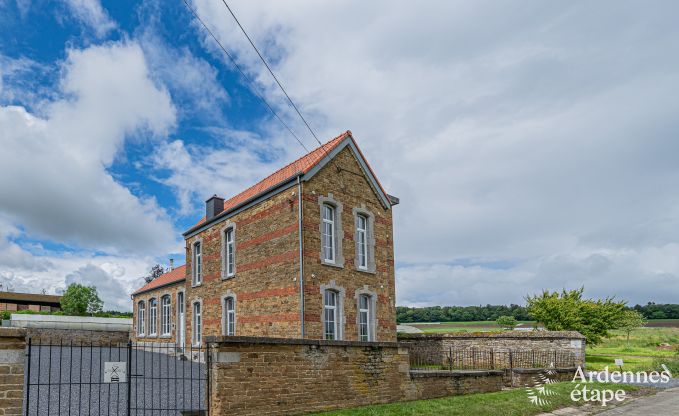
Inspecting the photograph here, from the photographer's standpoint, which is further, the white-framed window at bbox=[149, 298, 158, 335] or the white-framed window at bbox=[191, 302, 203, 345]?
the white-framed window at bbox=[149, 298, 158, 335]

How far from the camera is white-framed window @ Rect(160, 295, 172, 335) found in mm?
32375

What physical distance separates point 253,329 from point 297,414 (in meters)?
9.67

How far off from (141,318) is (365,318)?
74.8ft

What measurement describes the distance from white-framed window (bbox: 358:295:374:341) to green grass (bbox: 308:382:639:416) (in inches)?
220

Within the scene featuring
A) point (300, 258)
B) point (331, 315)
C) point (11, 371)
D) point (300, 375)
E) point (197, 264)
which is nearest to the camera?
point (11, 371)

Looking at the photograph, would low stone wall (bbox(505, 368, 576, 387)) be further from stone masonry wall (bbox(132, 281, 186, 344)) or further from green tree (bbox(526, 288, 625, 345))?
stone masonry wall (bbox(132, 281, 186, 344))

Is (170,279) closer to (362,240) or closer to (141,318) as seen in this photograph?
(141,318)

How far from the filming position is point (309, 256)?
61.5 feet

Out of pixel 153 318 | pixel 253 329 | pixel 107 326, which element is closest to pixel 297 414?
pixel 253 329

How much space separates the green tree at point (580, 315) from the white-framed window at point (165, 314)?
22.4 meters

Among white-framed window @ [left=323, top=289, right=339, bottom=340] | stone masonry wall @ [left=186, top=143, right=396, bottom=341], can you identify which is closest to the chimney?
stone masonry wall @ [left=186, top=143, right=396, bottom=341]

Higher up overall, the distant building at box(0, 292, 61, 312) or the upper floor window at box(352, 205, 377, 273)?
the upper floor window at box(352, 205, 377, 273)

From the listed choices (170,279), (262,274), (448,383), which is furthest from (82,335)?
(448,383)

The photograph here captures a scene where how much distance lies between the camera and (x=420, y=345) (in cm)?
2631
